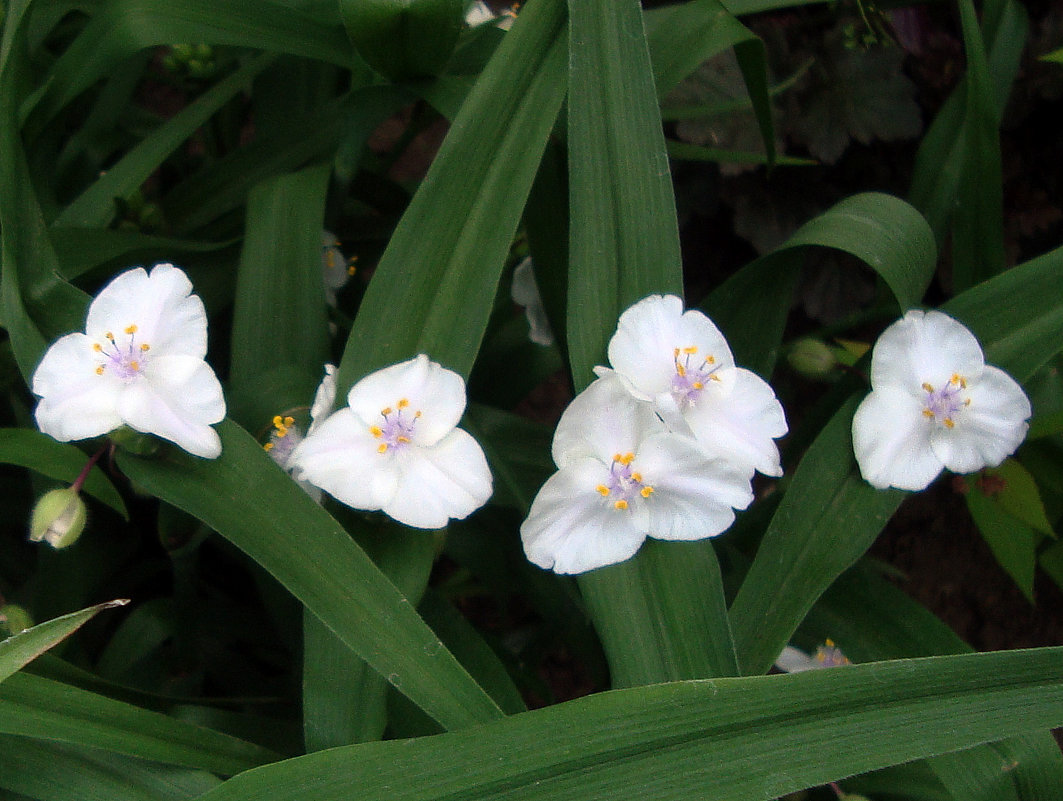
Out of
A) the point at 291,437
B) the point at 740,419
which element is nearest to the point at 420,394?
the point at 291,437

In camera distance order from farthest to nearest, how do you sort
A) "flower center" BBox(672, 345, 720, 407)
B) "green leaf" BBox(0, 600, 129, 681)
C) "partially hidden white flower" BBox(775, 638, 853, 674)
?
1. "partially hidden white flower" BBox(775, 638, 853, 674)
2. "flower center" BBox(672, 345, 720, 407)
3. "green leaf" BBox(0, 600, 129, 681)

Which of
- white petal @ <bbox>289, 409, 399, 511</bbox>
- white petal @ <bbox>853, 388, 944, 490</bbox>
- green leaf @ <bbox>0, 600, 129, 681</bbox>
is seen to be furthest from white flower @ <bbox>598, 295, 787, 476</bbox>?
green leaf @ <bbox>0, 600, 129, 681</bbox>

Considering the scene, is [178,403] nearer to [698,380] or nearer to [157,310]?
[157,310]

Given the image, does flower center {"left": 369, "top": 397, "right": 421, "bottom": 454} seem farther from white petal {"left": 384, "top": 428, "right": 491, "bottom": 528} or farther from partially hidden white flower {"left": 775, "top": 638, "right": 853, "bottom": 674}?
partially hidden white flower {"left": 775, "top": 638, "right": 853, "bottom": 674}

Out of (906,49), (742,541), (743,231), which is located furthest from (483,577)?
(906,49)

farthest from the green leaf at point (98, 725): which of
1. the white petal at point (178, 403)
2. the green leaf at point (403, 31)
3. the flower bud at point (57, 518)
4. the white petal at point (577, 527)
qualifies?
the green leaf at point (403, 31)

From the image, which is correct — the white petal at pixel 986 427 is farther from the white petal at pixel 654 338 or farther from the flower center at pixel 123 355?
the flower center at pixel 123 355
